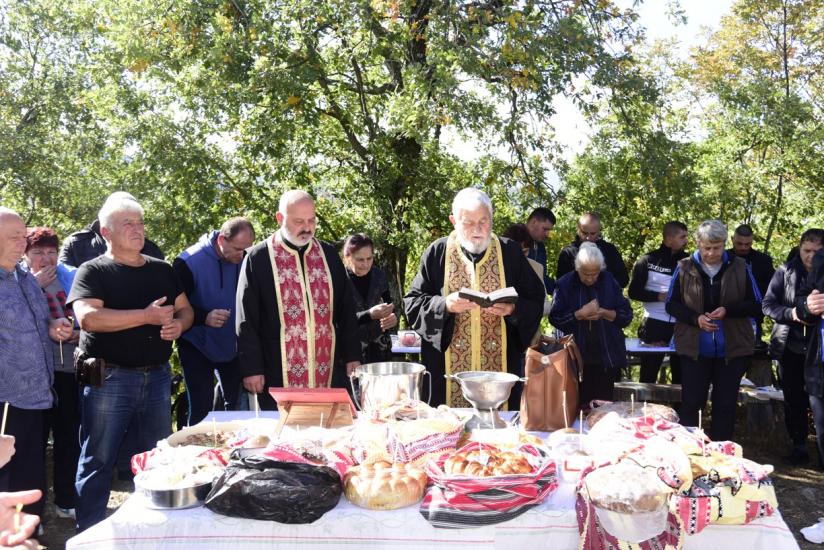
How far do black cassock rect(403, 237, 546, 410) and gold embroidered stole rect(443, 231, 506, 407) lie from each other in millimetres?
44

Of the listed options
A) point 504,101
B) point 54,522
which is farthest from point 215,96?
point 54,522

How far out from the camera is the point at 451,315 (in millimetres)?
Result: 4258

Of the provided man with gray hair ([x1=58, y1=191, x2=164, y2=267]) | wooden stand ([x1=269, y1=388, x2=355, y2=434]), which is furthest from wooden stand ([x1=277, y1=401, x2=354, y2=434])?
man with gray hair ([x1=58, y1=191, x2=164, y2=267])

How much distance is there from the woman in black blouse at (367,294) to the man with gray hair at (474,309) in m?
0.68

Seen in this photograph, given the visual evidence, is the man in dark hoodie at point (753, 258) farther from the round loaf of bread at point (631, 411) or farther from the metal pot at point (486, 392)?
the metal pot at point (486, 392)

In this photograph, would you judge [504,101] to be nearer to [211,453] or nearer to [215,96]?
[215,96]

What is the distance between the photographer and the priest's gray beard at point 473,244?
4285mm

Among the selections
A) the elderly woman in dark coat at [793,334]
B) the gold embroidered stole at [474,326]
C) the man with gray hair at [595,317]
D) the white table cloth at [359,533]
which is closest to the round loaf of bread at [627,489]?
the white table cloth at [359,533]

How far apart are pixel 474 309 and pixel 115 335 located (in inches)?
76.5

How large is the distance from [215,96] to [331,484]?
574 cm

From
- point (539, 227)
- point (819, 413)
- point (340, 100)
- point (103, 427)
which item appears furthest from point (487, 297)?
point (340, 100)

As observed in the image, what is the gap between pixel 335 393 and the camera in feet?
10.3

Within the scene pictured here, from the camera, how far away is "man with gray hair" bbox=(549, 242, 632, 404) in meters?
5.10

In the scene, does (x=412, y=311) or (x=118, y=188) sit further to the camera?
(x=118, y=188)
